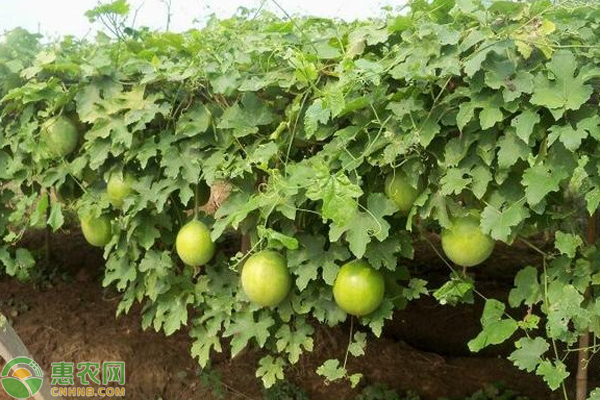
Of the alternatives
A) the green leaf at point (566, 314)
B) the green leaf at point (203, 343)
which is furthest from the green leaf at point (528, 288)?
the green leaf at point (203, 343)

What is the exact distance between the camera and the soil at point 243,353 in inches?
159

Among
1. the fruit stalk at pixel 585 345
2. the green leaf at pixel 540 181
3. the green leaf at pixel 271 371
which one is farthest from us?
the green leaf at pixel 271 371

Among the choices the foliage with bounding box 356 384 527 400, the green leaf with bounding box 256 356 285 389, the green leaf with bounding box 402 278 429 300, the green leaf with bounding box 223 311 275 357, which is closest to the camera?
the green leaf with bounding box 402 278 429 300

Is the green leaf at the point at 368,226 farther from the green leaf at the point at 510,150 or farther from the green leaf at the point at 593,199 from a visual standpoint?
the green leaf at the point at 593,199

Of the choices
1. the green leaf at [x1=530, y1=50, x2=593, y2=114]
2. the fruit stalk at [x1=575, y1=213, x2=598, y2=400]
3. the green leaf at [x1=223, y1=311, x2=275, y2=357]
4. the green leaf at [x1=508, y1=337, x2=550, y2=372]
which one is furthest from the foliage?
the green leaf at [x1=530, y1=50, x2=593, y2=114]

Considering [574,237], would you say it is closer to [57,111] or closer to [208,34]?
A: [208,34]

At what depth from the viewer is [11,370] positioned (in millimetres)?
3789

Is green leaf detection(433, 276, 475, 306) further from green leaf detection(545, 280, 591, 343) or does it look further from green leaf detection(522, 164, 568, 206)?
green leaf detection(522, 164, 568, 206)

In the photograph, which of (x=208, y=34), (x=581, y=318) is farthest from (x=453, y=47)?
(x=208, y=34)

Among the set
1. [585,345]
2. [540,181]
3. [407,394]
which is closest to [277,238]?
[540,181]

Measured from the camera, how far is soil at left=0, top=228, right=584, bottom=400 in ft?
13.3

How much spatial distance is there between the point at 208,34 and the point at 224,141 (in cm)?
59

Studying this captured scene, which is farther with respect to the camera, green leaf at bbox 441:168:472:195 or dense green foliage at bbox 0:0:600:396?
green leaf at bbox 441:168:472:195

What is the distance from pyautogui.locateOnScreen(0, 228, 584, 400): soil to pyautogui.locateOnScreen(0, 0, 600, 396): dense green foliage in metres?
1.09
